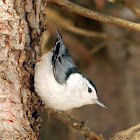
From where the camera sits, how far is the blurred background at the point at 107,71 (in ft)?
11.6

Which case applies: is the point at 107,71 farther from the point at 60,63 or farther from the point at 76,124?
the point at 60,63

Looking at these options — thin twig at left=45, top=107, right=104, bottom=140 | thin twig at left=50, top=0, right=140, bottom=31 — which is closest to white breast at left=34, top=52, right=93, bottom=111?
thin twig at left=45, top=107, right=104, bottom=140

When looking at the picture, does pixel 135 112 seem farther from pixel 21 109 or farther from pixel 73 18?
pixel 21 109

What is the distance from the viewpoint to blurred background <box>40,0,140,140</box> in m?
3.55

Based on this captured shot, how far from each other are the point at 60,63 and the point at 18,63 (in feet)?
1.18

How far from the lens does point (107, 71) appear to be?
403 cm

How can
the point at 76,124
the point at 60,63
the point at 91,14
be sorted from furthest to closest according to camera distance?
the point at 76,124 → the point at 60,63 → the point at 91,14

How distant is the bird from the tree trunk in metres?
0.08

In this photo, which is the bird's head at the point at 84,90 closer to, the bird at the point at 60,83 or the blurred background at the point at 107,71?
the bird at the point at 60,83

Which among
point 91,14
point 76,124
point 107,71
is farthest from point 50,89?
point 107,71

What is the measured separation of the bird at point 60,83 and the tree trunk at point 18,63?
0.08 meters

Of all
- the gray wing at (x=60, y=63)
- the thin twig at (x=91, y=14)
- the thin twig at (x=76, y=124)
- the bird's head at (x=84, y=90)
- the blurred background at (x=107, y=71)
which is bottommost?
the blurred background at (x=107, y=71)

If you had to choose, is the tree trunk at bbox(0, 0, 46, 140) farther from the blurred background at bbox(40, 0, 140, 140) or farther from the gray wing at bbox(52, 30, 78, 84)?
the blurred background at bbox(40, 0, 140, 140)

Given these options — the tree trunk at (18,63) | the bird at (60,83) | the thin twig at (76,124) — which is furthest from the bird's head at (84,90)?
the tree trunk at (18,63)
